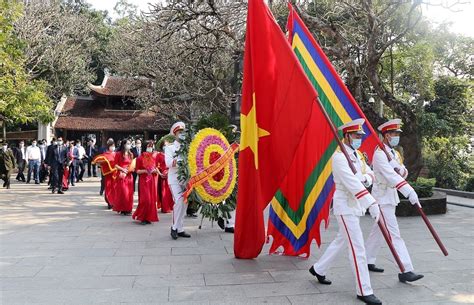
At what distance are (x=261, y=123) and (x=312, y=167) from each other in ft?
3.29

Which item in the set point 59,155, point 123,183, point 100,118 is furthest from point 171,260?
point 100,118

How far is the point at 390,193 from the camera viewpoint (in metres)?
5.19

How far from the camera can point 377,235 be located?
5344 millimetres

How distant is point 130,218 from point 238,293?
18.4ft

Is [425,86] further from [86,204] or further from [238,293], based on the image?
[238,293]

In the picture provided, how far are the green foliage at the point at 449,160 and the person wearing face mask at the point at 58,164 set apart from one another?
15.0m

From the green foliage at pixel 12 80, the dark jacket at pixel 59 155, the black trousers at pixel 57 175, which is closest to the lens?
the green foliage at pixel 12 80

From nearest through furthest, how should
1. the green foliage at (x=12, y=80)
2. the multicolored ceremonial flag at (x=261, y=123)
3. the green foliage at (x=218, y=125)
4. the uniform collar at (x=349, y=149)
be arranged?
the uniform collar at (x=349, y=149), the multicolored ceremonial flag at (x=261, y=123), the green foliage at (x=218, y=125), the green foliage at (x=12, y=80)

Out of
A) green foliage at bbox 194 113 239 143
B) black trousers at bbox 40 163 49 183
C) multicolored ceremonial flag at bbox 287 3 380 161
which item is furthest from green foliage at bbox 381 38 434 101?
black trousers at bbox 40 163 49 183

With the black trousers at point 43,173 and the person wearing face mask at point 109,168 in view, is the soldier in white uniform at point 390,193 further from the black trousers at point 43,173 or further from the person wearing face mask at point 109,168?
the black trousers at point 43,173

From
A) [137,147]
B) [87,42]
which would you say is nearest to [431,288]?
[137,147]

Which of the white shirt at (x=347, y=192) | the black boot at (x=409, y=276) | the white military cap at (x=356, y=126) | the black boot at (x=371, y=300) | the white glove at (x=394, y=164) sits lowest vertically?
the black boot at (x=371, y=300)

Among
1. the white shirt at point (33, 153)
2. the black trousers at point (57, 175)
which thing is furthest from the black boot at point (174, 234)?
the white shirt at point (33, 153)

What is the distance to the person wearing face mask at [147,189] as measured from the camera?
890 centimetres
